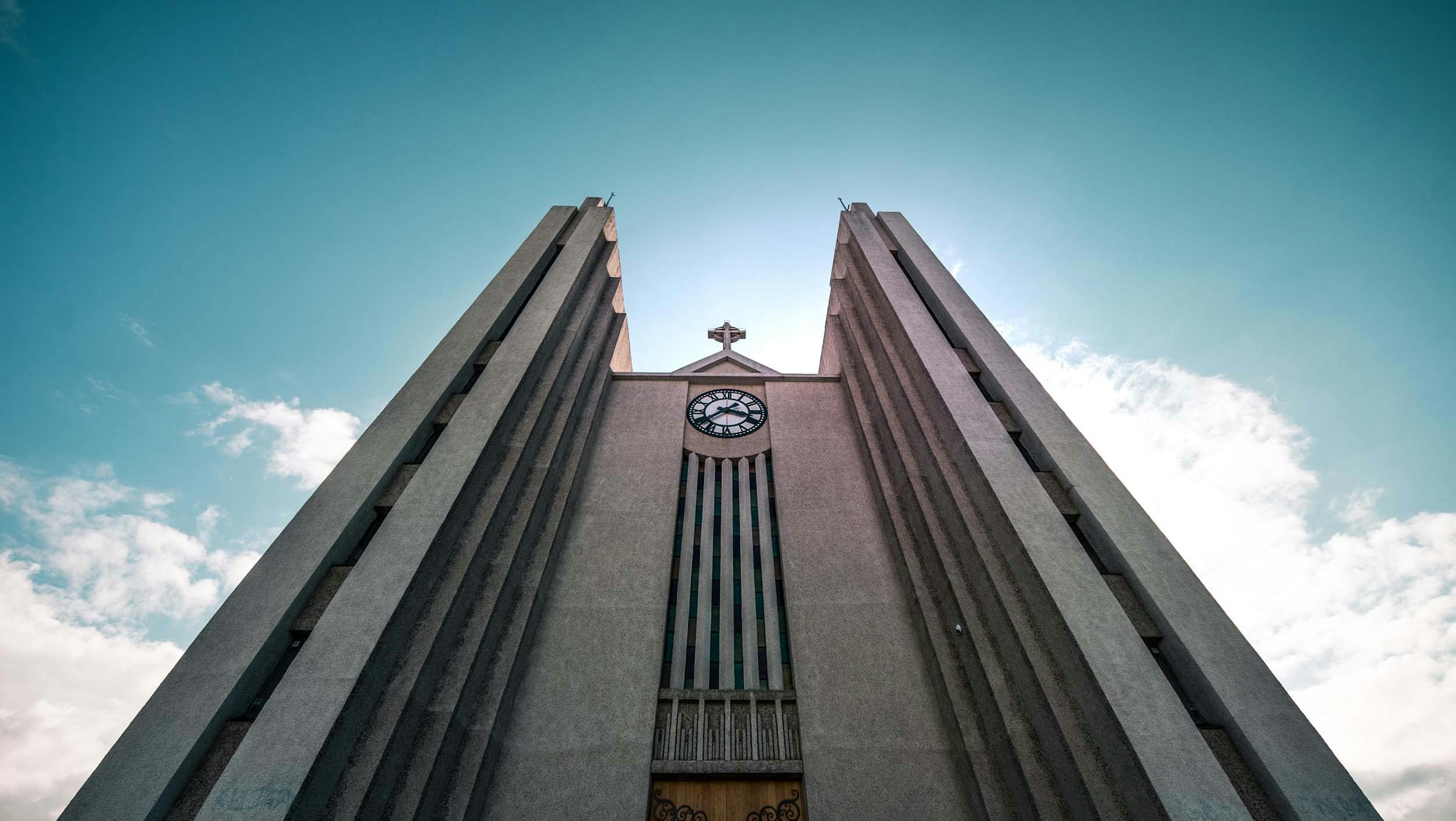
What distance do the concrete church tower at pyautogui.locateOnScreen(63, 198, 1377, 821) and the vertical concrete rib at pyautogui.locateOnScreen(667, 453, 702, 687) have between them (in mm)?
83

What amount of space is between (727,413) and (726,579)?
737 cm

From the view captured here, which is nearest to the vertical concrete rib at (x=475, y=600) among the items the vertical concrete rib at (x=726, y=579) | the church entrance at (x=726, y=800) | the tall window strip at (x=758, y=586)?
the church entrance at (x=726, y=800)

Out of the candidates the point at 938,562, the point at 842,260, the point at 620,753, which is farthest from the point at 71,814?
the point at 842,260

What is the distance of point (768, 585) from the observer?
1549cm

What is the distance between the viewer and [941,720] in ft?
39.3

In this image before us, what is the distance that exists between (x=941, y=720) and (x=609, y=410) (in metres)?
14.1

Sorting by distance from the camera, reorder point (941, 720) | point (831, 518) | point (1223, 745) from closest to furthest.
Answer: point (1223, 745) → point (941, 720) → point (831, 518)

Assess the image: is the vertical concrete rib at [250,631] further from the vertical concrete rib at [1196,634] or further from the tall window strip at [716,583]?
the vertical concrete rib at [1196,634]

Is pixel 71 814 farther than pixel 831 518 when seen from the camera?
No

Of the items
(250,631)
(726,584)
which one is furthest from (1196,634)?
(250,631)

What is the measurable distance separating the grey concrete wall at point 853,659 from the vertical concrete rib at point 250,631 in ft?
31.6

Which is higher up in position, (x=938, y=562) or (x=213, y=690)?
(x=938, y=562)

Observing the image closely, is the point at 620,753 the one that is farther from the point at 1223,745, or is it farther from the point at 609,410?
the point at 609,410

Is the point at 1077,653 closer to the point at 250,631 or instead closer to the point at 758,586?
the point at 758,586
